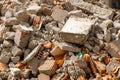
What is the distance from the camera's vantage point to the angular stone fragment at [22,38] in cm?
712

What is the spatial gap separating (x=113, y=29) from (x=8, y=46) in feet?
7.64

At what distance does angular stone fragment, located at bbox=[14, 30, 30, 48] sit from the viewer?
23.4ft

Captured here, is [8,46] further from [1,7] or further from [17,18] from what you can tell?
[1,7]

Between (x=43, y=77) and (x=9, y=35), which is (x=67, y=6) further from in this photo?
(x=43, y=77)

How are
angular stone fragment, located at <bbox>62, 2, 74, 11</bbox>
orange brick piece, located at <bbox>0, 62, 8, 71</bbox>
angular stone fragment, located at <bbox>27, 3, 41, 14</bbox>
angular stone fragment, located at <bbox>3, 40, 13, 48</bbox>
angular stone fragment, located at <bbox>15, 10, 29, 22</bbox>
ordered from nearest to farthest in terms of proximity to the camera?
orange brick piece, located at <bbox>0, 62, 8, 71</bbox>, angular stone fragment, located at <bbox>3, 40, 13, 48</bbox>, angular stone fragment, located at <bbox>15, 10, 29, 22</bbox>, angular stone fragment, located at <bbox>27, 3, 41, 14</bbox>, angular stone fragment, located at <bbox>62, 2, 74, 11</bbox>

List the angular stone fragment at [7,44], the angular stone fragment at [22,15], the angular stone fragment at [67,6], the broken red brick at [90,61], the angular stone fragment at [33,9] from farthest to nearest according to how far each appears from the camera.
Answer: the angular stone fragment at [67,6] < the angular stone fragment at [33,9] < the angular stone fragment at [22,15] < the angular stone fragment at [7,44] < the broken red brick at [90,61]

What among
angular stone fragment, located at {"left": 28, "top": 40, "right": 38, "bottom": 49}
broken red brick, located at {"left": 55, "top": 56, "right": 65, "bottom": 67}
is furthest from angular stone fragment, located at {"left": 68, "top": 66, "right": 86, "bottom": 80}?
angular stone fragment, located at {"left": 28, "top": 40, "right": 38, "bottom": 49}

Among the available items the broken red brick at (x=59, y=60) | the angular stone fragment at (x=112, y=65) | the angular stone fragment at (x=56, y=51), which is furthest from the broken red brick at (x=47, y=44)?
the angular stone fragment at (x=112, y=65)

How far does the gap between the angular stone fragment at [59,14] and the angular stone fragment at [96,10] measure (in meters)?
0.78

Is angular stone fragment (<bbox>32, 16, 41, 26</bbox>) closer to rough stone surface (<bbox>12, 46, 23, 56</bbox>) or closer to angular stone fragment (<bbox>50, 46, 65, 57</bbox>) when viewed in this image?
rough stone surface (<bbox>12, 46, 23, 56</bbox>)

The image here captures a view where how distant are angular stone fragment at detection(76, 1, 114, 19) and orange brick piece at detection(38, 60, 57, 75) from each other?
2.03 m

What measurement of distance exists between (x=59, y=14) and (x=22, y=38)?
113 cm

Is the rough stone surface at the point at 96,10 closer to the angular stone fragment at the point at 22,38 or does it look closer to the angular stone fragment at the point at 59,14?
the angular stone fragment at the point at 59,14

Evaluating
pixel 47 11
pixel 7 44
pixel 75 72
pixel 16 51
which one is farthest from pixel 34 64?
pixel 47 11
